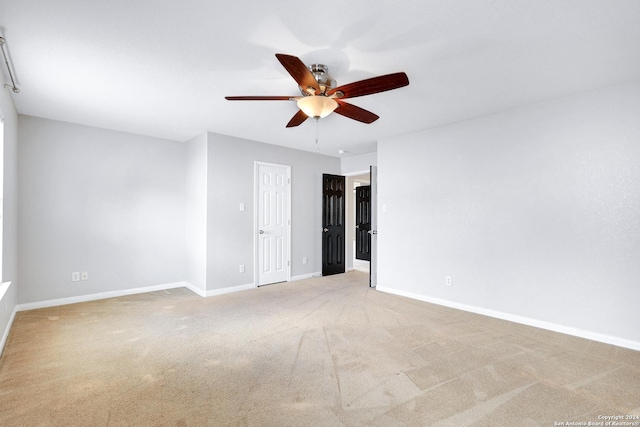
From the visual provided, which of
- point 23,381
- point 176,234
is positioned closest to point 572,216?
point 23,381

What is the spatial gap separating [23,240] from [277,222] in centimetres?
337

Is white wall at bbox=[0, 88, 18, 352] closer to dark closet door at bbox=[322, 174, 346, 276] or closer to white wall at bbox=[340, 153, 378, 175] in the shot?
dark closet door at bbox=[322, 174, 346, 276]

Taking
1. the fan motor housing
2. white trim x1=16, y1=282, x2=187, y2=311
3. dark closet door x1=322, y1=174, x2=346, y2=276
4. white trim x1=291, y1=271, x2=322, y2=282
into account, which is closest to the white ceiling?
the fan motor housing

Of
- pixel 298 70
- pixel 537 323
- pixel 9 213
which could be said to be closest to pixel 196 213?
pixel 9 213

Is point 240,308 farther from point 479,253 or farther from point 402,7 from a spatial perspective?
point 402,7

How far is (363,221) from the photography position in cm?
816

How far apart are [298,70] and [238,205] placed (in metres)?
3.24

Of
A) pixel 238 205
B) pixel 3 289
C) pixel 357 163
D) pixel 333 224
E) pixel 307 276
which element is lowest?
pixel 307 276

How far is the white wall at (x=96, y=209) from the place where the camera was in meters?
3.88

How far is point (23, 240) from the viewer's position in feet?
12.5

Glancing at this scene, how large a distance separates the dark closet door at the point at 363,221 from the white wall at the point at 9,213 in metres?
6.54

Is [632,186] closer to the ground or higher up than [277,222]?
higher up

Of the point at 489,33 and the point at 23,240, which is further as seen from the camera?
the point at 23,240

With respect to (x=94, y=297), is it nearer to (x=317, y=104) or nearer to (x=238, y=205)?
(x=238, y=205)
